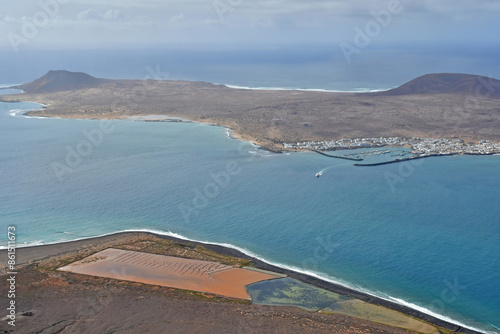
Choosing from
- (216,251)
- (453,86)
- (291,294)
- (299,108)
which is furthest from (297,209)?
(453,86)

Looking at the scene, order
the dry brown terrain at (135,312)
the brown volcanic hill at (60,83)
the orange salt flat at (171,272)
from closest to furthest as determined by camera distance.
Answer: the dry brown terrain at (135,312), the orange salt flat at (171,272), the brown volcanic hill at (60,83)

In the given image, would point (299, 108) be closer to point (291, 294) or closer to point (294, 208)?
point (294, 208)

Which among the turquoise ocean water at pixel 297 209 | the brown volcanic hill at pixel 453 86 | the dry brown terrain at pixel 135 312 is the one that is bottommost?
the dry brown terrain at pixel 135 312

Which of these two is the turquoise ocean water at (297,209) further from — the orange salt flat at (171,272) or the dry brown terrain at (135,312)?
the dry brown terrain at (135,312)

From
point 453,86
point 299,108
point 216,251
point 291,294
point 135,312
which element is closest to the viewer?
point 135,312

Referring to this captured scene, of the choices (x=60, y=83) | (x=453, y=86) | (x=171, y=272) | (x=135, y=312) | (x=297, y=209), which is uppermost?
(x=60, y=83)

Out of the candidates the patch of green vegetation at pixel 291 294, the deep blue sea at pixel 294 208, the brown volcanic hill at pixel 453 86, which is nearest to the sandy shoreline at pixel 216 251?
the patch of green vegetation at pixel 291 294

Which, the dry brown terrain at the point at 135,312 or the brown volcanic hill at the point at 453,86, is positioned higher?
the brown volcanic hill at the point at 453,86
